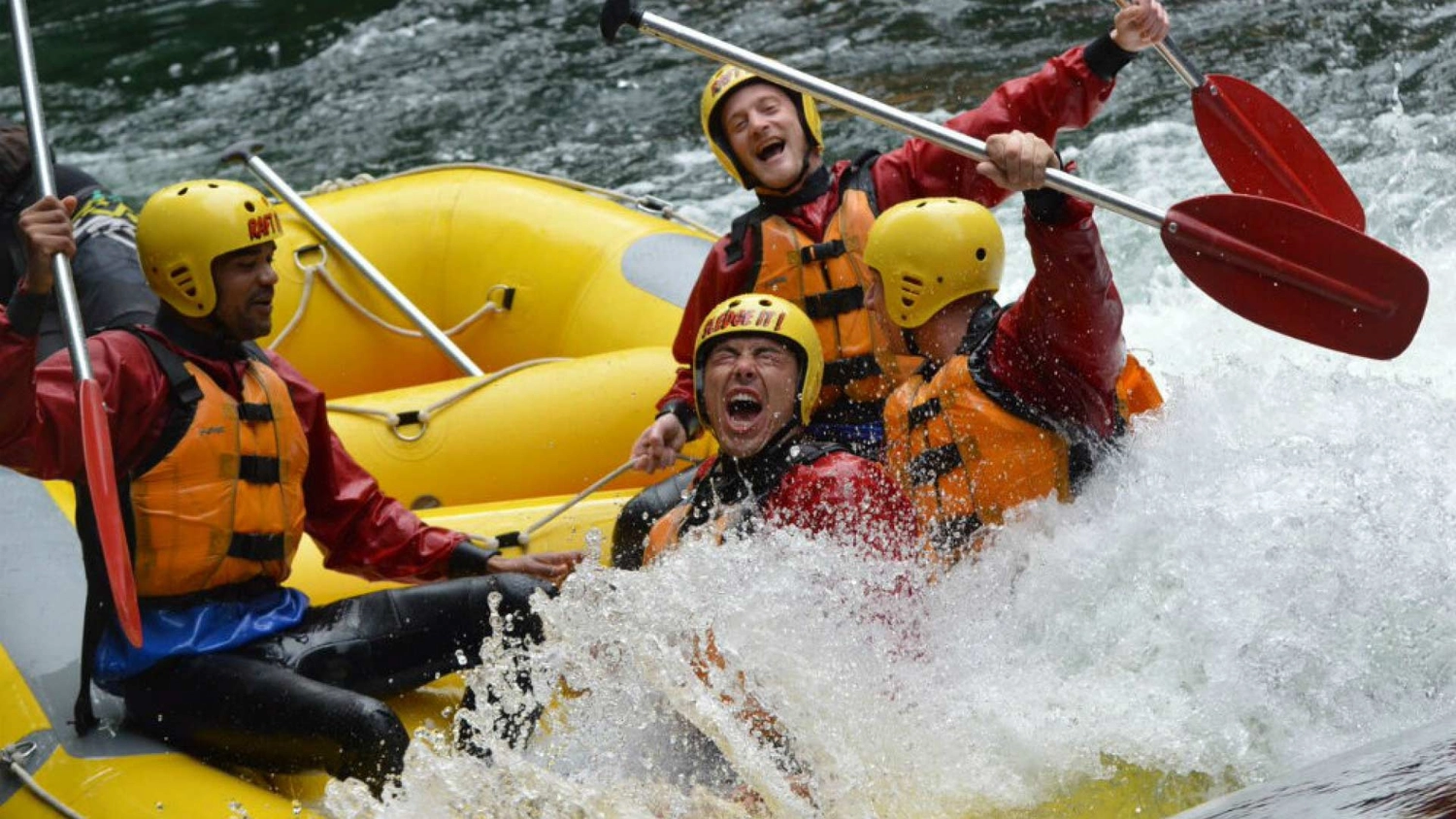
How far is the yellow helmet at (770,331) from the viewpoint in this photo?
3.51 metres

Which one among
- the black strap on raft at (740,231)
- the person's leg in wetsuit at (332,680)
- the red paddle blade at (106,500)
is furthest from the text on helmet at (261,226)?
the black strap on raft at (740,231)

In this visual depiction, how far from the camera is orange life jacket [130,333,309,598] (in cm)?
335

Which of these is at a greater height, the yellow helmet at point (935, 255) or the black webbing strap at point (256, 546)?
the yellow helmet at point (935, 255)

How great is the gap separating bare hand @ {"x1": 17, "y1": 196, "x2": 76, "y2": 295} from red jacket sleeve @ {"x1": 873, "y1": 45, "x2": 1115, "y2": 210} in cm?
180

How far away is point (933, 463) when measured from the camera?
329 cm

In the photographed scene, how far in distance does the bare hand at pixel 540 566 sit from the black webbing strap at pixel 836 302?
0.79m

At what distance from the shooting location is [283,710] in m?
3.29

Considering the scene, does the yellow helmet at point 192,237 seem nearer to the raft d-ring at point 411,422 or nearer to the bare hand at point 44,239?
the bare hand at point 44,239

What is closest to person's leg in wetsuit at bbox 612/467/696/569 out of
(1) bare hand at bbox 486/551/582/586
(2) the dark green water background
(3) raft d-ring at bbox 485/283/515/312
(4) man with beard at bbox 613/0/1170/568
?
(4) man with beard at bbox 613/0/1170/568

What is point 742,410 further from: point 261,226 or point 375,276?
point 375,276

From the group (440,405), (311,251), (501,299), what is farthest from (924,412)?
(311,251)

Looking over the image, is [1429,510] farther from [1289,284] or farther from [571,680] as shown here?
[571,680]

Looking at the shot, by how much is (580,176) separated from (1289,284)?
5.26 meters

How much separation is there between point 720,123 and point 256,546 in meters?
1.49
